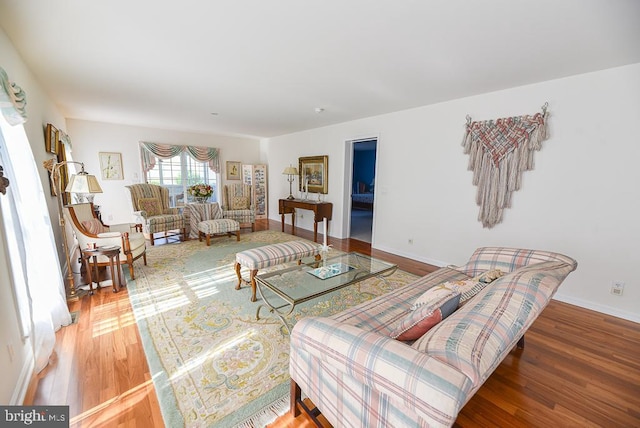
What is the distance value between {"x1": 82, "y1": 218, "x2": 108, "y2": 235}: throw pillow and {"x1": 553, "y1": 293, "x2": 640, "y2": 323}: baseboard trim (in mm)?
5511

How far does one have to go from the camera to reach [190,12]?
1661 millimetres

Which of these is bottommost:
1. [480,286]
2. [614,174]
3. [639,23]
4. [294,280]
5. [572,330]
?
[572,330]

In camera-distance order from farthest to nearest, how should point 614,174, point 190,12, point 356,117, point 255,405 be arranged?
point 356,117 < point 614,174 < point 190,12 < point 255,405

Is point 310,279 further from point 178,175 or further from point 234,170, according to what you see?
point 234,170

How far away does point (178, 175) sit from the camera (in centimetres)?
653

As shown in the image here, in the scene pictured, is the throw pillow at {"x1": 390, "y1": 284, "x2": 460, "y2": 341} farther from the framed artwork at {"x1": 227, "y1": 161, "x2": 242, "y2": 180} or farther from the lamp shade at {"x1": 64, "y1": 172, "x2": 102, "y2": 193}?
the framed artwork at {"x1": 227, "y1": 161, "x2": 242, "y2": 180}

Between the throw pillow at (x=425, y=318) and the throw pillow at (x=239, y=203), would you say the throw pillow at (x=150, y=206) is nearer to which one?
the throw pillow at (x=239, y=203)

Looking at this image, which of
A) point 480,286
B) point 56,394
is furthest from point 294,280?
point 56,394

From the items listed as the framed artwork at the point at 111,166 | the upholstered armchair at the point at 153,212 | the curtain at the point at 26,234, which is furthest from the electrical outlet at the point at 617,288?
the framed artwork at the point at 111,166

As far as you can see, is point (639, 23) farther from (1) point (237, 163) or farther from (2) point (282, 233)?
(1) point (237, 163)

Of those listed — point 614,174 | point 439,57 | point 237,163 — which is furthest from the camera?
point 237,163

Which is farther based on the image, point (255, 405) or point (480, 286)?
point (480, 286)

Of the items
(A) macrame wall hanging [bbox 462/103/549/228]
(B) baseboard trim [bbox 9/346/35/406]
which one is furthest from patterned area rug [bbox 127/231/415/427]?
(A) macrame wall hanging [bbox 462/103/549/228]

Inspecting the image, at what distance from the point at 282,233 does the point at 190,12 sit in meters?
4.42
